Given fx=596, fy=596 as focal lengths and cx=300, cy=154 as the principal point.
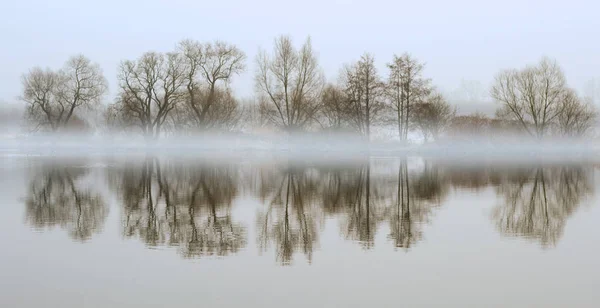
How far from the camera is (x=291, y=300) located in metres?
7.52

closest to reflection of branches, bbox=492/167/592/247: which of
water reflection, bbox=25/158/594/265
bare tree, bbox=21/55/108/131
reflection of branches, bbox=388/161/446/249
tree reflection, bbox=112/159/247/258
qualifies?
water reflection, bbox=25/158/594/265

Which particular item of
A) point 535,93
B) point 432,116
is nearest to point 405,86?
point 432,116

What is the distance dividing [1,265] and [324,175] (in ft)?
66.2

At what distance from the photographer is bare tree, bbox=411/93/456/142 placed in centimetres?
6494

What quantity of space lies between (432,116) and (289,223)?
54466 millimetres

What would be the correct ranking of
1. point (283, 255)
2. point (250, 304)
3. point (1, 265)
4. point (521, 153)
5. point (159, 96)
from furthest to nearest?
1. point (159, 96)
2. point (521, 153)
3. point (283, 255)
4. point (1, 265)
5. point (250, 304)

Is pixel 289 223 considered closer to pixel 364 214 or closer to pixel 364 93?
pixel 364 214

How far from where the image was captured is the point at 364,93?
64562mm

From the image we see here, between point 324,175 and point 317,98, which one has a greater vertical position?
point 317,98

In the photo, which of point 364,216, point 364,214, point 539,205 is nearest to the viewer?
point 364,216

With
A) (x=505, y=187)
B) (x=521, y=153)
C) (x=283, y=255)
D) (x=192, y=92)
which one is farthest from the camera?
(x=192, y=92)

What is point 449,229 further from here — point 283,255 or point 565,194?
point 565,194

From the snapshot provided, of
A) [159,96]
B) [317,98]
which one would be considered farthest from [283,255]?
[159,96]

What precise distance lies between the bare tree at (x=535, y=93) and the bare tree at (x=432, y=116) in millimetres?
6216
